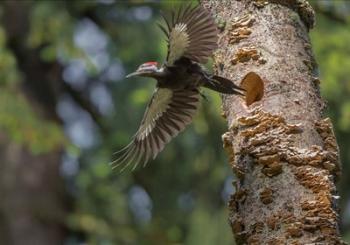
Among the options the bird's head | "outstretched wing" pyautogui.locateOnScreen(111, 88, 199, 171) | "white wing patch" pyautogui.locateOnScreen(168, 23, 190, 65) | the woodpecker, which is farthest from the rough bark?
"white wing patch" pyautogui.locateOnScreen(168, 23, 190, 65)

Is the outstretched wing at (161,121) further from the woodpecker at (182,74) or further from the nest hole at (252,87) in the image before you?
the nest hole at (252,87)

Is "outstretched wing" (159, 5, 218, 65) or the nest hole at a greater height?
"outstretched wing" (159, 5, 218, 65)

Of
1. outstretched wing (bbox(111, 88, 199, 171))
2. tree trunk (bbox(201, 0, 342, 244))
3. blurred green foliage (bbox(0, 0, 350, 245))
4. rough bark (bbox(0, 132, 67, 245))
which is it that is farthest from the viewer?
rough bark (bbox(0, 132, 67, 245))

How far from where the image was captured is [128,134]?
8.28 meters

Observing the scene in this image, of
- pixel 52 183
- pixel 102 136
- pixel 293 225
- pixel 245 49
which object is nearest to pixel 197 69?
pixel 245 49

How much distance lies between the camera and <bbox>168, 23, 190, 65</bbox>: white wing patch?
95.5 inches

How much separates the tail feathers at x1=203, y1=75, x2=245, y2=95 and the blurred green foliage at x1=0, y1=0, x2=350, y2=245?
3955mm

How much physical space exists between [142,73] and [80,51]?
4958 millimetres

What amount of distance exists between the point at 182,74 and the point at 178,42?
0.09m

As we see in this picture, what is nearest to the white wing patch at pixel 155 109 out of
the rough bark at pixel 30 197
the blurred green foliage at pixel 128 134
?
the blurred green foliage at pixel 128 134

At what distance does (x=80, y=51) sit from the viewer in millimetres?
7434

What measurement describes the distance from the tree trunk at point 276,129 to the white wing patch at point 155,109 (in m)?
0.16

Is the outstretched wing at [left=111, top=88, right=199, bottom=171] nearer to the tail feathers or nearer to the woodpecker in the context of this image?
the woodpecker

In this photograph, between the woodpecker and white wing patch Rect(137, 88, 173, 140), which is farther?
white wing patch Rect(137, 88, 173, 140)
